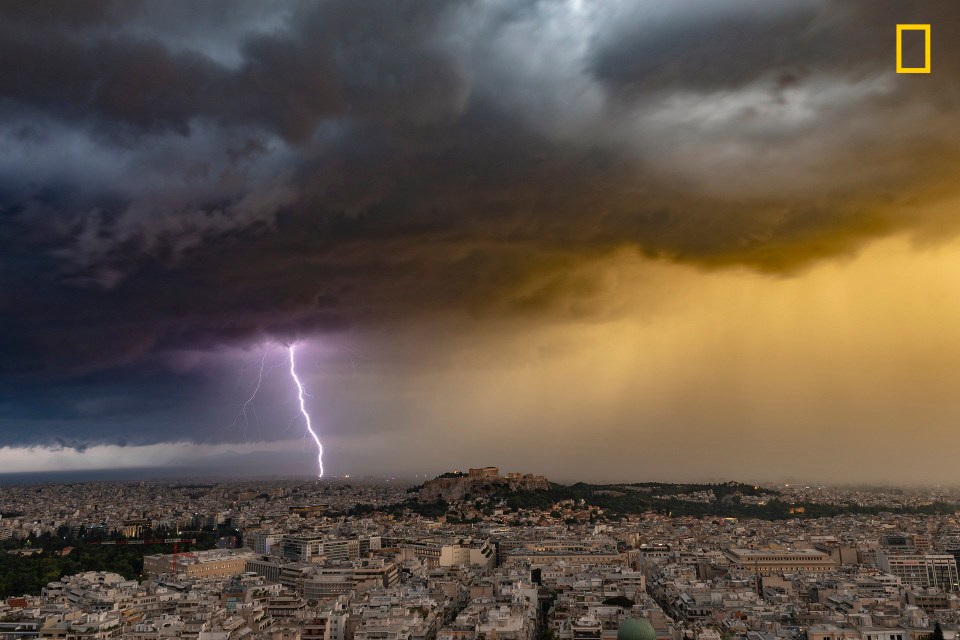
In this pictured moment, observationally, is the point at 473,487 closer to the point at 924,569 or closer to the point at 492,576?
the point at 492,576

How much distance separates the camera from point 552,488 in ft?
229

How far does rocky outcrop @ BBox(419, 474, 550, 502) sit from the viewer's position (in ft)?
215

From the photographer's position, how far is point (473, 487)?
219 feet

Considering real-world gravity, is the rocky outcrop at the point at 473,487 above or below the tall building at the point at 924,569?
below

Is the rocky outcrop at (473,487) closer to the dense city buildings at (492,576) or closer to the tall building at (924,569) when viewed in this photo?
the dense city buildings at (492,576)

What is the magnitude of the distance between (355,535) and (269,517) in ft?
64.2

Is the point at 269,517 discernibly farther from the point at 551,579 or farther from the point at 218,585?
the point at 551,579

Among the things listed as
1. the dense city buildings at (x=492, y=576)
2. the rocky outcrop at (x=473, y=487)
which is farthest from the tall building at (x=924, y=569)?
the rocky outcrop at (x=473, y=487)

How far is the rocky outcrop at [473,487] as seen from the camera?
6544 cm

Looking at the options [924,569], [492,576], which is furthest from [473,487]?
[924,569]

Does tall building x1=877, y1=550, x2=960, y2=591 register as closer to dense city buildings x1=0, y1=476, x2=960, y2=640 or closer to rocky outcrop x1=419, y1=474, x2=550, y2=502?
dense city buildings x1=0, y1=476, x2=960, y2=640

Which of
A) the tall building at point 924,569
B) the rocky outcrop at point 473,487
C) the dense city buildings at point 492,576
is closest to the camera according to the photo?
the dense city buildings at point 492,576

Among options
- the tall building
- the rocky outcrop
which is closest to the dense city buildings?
the tall building

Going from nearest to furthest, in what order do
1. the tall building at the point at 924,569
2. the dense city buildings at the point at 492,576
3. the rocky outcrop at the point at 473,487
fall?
1. the dense city buildings at the point at 492,576
2. the tall building at the point at 924,569
3. the rocky outcrop at the point at 473,487
